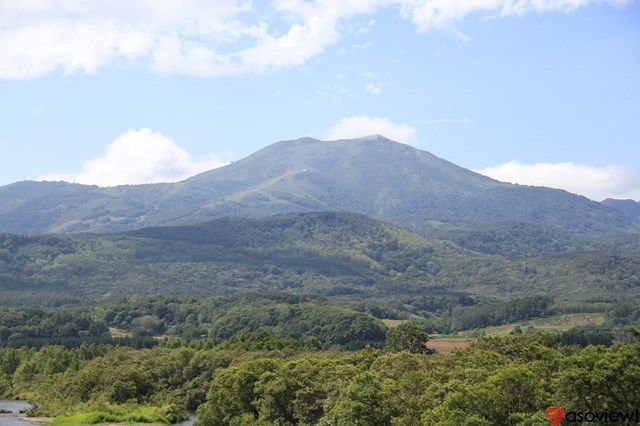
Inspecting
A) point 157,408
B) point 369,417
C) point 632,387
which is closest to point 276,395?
point 369,417

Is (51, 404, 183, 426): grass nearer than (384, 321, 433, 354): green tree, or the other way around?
(51, 404, 183, 426): grass

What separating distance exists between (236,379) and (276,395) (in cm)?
822

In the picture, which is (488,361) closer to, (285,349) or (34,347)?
(285,349)

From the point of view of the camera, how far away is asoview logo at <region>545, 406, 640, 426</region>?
216ft

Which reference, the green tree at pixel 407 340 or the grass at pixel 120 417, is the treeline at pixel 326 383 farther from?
the green tree at pixel 407 340

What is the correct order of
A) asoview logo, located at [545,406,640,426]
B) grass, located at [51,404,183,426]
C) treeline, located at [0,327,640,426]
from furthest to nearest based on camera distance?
grass, located at [51,404,183,426] < treeline, located at [0,327,640,426] < asoview logo, located at [545,406,640,426]

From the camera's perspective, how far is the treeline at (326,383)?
7106 cm

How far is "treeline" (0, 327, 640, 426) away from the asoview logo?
1132mm

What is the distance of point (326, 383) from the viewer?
96062 mm

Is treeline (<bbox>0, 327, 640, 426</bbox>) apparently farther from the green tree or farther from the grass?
the green tree

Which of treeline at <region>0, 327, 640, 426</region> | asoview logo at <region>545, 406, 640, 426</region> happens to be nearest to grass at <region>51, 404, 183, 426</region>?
treeline at <region>0, 327, 640, 426</region>

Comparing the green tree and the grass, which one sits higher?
the green tree

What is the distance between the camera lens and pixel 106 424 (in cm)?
11338

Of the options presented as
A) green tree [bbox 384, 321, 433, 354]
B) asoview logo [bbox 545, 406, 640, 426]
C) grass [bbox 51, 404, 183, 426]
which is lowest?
grass [bbox 51, 404, 183, 426]
